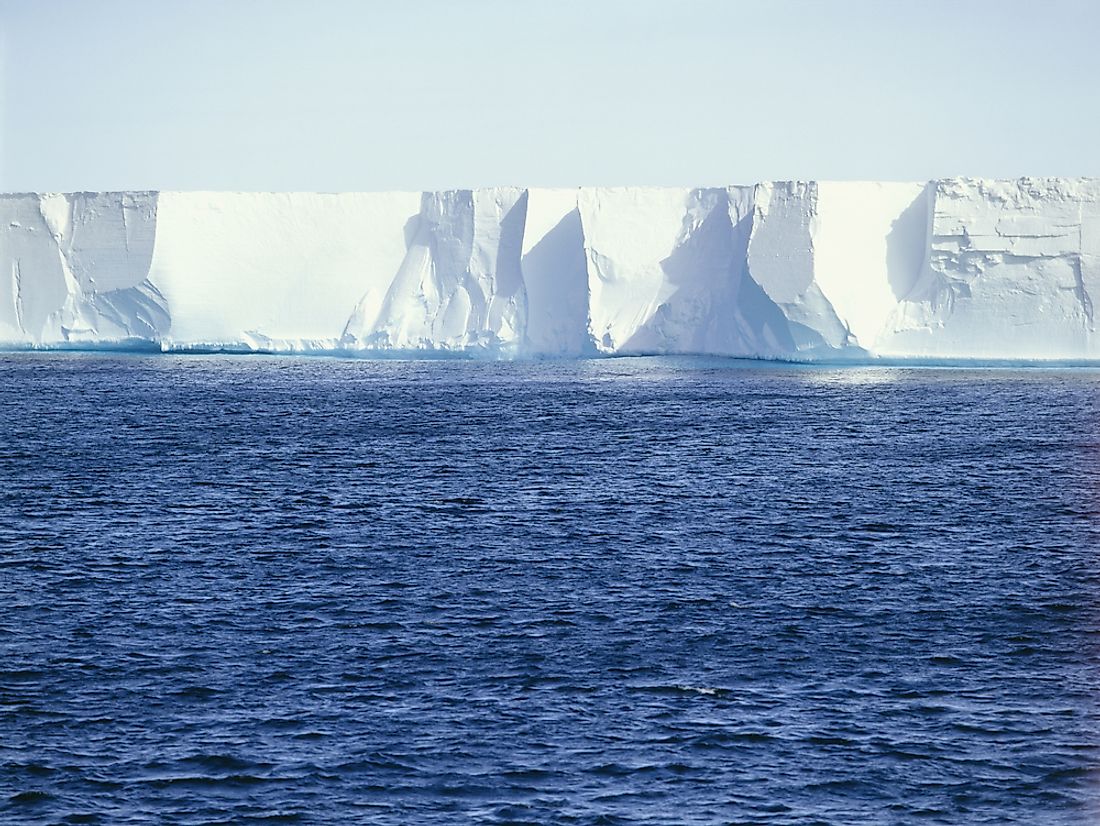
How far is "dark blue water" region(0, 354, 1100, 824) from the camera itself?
12688 millimetres

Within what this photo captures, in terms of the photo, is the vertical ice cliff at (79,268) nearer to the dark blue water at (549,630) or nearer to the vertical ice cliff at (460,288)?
the vertical ice cliff at (460,288)

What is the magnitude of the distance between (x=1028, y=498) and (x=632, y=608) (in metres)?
12.7

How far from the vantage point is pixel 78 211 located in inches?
2623

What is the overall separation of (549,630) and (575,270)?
159 ft

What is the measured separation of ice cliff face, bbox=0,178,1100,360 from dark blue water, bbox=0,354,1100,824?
20086 mm

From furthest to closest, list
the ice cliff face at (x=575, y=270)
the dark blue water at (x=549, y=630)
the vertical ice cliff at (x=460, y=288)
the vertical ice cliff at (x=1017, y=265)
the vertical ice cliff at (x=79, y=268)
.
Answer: the vertical ice cliff at (x=460, y=288) → the vertical ice cliff at (x=79, y=268) → the ice cliff face at (x=575, y=270) → the vertical ice cliff at (x=1017, y=265) → the dark blue water at (x=549, y=630)

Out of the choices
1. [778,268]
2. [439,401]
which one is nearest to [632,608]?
[439,401]

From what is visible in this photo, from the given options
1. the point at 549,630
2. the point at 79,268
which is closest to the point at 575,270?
the point at 79,268

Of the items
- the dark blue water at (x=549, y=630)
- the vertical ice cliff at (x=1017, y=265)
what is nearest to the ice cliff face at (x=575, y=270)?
the vertical ice cliff at (x=1017, y=265)

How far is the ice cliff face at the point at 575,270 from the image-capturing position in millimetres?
56438

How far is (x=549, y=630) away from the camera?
1764 centimetres

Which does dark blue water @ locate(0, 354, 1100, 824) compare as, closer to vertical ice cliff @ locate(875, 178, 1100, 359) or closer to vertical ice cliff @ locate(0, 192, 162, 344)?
vertical ice cliff @ locate(875, 178, 1100, 359)

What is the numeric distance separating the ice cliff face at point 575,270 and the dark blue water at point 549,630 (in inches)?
791

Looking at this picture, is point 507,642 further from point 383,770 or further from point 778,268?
point 778,268
